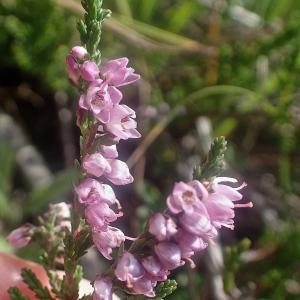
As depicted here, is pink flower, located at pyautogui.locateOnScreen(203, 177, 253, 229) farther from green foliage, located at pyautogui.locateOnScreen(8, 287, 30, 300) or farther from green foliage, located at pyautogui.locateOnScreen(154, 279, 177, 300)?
green foliage, located at pyautogui.locateOnScreen(8, 287, 30, 300)

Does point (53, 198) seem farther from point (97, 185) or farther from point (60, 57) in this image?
point (97, 185)

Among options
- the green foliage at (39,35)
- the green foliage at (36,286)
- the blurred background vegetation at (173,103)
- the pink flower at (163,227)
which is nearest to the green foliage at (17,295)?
the green foliage at (36,286)

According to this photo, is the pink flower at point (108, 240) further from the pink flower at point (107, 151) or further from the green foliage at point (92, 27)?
the green foliage at point (92, 27)

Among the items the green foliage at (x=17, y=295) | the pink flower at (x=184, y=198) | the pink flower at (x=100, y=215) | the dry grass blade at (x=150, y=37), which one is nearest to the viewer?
the pink flower at (x=184, y=198)

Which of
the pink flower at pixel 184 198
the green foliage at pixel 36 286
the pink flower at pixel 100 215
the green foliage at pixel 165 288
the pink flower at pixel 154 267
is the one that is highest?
the pink flower at pixel 184 198

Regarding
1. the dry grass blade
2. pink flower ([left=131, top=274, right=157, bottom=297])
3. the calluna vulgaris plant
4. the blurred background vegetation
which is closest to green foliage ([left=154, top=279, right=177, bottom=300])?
the calluna vulgaris plant

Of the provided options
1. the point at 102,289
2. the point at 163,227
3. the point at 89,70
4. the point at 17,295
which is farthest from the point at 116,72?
the point at 17,295

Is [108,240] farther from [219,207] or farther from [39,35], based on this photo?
[39,35]
